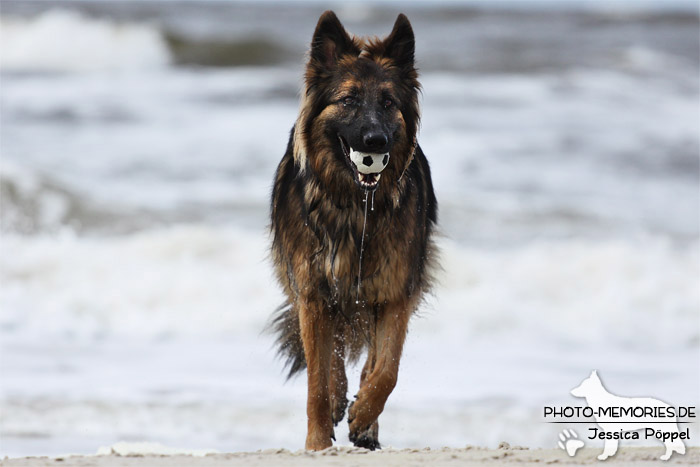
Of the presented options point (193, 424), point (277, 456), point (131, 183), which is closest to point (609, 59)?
point (131, 183)

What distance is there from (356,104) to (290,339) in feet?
6.02

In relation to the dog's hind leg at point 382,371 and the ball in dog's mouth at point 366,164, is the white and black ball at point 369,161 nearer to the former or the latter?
the ball in dog's mouth at point 366,164

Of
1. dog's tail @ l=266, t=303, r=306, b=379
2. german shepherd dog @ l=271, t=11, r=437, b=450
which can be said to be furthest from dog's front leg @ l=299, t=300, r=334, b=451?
Answer: dog's tail @ l=266, t=303, r=306, b=379

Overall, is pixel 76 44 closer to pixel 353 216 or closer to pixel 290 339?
pixel 290 339

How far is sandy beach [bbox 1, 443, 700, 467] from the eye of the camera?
4.43 meters

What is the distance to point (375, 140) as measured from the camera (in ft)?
15.5

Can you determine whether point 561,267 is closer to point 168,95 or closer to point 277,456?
point 277,456

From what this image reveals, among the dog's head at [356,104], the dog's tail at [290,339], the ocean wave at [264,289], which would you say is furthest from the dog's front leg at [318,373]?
the ocean wave at [264,289]

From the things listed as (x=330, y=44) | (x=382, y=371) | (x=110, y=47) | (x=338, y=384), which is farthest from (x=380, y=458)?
(x=110, y=47)

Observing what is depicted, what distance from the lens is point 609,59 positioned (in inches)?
997

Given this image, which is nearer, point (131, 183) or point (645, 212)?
point (645, 212)

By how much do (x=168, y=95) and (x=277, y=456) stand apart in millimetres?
17442

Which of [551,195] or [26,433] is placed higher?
[551,195]

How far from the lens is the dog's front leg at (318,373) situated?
5438 millimetres
